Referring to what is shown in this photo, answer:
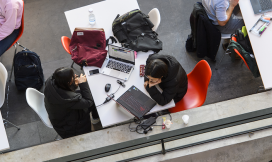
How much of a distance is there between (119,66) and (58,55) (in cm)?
142

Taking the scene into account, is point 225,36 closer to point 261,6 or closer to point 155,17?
point 261,6

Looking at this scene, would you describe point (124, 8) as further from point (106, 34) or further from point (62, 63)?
point (62, 63)

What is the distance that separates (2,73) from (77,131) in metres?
1.16

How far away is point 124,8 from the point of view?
3162mm

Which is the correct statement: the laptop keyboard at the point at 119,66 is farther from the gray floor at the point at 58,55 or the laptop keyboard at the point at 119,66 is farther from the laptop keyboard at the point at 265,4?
the laptop keyboard at the point at 265,4

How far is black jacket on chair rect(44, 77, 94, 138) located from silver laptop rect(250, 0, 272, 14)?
94.6 inches

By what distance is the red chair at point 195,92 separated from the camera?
2.82 metres

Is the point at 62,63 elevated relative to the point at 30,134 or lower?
elevated

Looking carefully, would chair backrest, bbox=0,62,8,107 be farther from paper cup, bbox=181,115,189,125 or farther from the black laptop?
paper cup, bbox=181,115,189,125

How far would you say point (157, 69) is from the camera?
2324mm

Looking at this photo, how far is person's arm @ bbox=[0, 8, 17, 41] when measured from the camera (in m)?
3.09

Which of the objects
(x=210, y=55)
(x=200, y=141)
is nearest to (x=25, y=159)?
(x=200, y=141)

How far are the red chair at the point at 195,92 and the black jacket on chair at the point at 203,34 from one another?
0.61 m

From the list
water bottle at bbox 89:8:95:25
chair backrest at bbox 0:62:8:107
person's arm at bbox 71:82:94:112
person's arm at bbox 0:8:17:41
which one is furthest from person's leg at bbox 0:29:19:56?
person's arm at bbox 71:82:94:112
